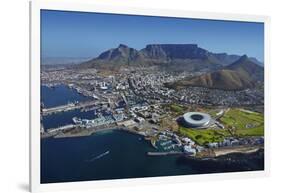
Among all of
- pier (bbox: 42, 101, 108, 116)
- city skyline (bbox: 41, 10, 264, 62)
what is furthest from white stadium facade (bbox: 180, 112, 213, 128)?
pier (bbox: 42, 101, 108, 116)

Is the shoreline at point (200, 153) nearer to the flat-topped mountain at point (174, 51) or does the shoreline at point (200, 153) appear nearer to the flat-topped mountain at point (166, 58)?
the flat-topped mountain at point (166, 58)

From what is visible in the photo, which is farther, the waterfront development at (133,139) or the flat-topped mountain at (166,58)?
the flat-topped mountain at (166,58)

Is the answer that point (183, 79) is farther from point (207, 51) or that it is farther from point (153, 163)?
point (153, 163)

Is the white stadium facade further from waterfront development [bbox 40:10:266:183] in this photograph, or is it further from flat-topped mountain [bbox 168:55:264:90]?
flat-topped mountain [bbox 168:55:264:90]

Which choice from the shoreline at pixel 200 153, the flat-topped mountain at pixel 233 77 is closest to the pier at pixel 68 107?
the shoreline at pixel 200 153

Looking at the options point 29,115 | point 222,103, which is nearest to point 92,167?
point 29,115

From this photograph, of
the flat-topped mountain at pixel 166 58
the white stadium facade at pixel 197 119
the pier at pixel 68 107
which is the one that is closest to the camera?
the pier at pixel 68 107

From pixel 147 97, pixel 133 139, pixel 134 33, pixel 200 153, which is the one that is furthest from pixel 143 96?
pixel 200 153
